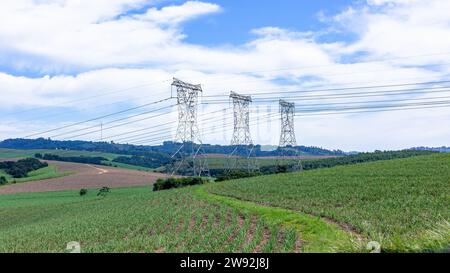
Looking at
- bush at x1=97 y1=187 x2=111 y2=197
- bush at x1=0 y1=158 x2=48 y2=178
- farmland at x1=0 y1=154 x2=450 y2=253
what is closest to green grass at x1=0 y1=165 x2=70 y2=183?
bush at x1=0 y1=158 x2=48 y2=178

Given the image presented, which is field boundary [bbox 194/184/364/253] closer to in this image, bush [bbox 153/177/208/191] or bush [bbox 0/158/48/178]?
bush [bbox 153/177/208/191]

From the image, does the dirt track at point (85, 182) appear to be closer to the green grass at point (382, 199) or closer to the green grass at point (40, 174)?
the green grass at point (40, 174)

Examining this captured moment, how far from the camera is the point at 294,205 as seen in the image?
115 ft

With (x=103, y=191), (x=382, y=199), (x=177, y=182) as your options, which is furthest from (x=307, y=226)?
(x=103, y=191)

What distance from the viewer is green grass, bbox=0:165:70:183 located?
344 ft

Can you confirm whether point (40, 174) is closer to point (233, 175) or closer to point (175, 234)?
point (233, 175)

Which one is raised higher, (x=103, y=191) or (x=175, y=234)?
(x=175, y=234)

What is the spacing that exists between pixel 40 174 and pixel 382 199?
95483 mm

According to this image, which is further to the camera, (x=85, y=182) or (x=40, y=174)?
(x=40, y=174)

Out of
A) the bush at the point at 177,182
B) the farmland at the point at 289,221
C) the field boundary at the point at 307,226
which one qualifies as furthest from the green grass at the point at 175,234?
the bush at the point at 177,182

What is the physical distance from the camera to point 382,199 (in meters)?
34.2

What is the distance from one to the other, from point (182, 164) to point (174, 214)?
41071 mm

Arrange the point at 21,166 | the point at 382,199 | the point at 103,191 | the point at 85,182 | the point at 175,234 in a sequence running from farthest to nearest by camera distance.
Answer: the point at 21,166 < the point at 85,182 < the point at 103,191 < the point at 382,199 < the point at 175,234

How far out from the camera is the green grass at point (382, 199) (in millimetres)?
20562
